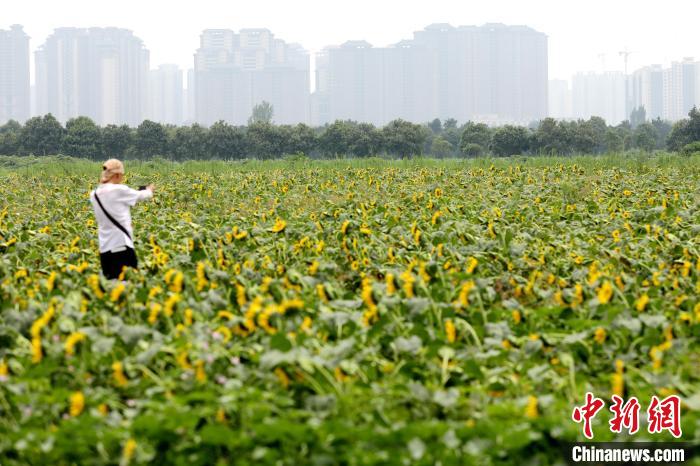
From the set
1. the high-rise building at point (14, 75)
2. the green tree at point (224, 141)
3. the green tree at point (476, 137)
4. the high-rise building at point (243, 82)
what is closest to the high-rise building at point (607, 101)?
the high-rise building at point (243, 82)

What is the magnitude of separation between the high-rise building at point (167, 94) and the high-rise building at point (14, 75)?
136 ft

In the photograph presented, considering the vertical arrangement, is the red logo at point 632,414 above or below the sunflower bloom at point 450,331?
below

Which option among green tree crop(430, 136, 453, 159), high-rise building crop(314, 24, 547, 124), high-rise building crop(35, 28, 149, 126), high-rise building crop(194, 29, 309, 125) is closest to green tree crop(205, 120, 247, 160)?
→ green tree crop(430, 136, 453, 159)

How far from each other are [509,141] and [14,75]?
110288 mm

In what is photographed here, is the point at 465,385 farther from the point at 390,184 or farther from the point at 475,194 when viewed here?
the point at 390,184

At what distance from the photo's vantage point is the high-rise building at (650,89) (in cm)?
13769

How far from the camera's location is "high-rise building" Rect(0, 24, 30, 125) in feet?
422

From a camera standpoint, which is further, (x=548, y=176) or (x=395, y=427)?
(x=548, y=176)

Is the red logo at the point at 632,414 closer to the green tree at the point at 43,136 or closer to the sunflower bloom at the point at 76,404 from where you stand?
the sunflower bloom at the point at 76,404

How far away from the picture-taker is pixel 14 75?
425 ft

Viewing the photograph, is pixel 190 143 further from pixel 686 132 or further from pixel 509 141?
pixel 686 132

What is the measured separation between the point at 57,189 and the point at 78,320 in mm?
10702

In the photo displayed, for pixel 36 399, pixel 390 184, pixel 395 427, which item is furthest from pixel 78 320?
pixel 390 184

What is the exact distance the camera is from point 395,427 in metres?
2.41
